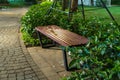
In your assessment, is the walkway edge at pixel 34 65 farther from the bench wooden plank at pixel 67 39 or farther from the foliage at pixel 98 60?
the foliage at pixel 98 60

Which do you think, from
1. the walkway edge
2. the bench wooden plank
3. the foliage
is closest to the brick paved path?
the walkway edge

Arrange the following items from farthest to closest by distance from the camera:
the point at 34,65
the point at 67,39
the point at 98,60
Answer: the point at 34,65 < the point at 67,39 < the point at 98,60

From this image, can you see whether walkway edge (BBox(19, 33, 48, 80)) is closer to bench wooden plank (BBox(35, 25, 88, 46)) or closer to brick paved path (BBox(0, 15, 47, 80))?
brick paved path (BBox(0, 15, 47, 80))

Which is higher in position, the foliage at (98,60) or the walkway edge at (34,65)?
the foliage at (98,60)

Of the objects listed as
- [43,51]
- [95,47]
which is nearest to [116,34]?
[95,47]

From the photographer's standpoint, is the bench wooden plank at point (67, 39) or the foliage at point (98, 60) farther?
the bench wooden plank at point (67, 39)

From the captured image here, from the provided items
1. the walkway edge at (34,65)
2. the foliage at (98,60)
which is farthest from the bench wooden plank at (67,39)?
the foliage at (98,60)

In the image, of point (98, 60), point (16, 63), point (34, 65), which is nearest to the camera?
point (98, 60)

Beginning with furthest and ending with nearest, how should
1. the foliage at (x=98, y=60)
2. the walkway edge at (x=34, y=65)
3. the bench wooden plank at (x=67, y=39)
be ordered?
the walkway edge at (x=34, y=65) < the bench wooden plank at (x=67, y=39) < the foliage at (x=98, y=60)

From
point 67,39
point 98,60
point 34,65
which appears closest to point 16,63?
point 34,65

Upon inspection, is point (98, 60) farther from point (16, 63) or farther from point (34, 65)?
point (16, 63)

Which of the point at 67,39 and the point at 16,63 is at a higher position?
the point at 67,39

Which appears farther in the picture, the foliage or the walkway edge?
the walkway edge

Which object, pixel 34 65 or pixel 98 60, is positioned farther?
pixel 34 65
